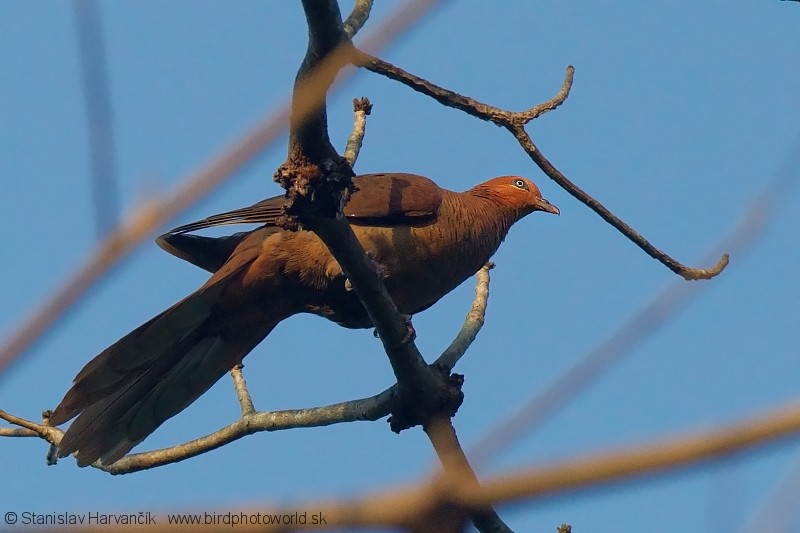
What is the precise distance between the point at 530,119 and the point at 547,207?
3035 millimetres

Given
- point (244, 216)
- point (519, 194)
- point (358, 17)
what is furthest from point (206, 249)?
point (358, 17)

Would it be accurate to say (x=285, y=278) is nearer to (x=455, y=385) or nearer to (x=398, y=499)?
(x=455, y=385)

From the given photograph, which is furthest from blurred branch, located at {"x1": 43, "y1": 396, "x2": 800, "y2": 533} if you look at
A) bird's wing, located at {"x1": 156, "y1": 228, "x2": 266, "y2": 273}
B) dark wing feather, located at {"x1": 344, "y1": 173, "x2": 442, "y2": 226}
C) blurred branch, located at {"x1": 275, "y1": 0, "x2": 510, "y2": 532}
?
bird's wing, located at {"x1": 156, "y1": 228, "x2": 266, "y2": 273}

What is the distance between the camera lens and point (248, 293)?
208 inches

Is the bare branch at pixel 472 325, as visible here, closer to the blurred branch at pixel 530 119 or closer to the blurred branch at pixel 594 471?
the blurred branch at pixel 530 119

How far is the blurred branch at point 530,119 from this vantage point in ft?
11.9

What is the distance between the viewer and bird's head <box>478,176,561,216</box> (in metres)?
6.70

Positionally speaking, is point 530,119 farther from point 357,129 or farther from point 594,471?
point 594,471

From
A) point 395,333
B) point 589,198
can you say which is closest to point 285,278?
point 395,333

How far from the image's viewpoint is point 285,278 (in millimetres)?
5316

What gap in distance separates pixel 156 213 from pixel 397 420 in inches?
133

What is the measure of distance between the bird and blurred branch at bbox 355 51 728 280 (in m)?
1.25

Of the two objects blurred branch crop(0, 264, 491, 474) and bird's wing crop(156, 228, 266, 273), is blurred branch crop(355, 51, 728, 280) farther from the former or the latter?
bird's wing crop(156, 228, 266, 273)

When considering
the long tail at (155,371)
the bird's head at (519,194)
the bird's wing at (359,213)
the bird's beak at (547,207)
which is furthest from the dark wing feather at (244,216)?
the bird's beak at (547,207)
